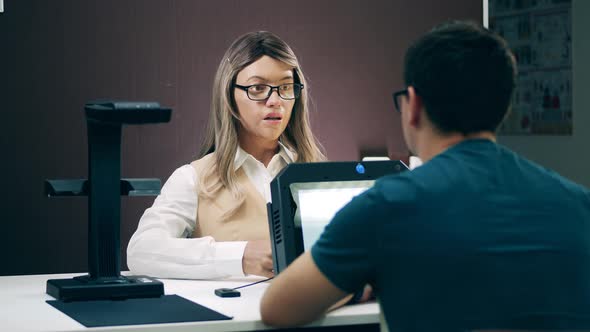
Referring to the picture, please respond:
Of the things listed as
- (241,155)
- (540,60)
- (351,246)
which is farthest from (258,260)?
(540,60)

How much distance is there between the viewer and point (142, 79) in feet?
11.1

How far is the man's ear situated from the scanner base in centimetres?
88

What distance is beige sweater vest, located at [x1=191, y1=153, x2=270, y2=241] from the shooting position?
9.24ft

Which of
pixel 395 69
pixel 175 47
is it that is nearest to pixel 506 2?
pixel 395 69

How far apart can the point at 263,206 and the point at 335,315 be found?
963 mm

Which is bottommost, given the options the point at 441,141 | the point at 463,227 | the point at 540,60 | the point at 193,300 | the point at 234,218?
the point at 193,300

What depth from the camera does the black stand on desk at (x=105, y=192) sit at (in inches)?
86.0

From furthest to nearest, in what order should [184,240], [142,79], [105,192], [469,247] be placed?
[142,79]
[184,240]
[105,192]
[469,247]

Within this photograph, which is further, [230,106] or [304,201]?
[230,106]

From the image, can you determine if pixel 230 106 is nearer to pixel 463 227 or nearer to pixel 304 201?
pixel 304 201

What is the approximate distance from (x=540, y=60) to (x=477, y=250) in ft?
16.5

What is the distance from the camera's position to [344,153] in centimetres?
371

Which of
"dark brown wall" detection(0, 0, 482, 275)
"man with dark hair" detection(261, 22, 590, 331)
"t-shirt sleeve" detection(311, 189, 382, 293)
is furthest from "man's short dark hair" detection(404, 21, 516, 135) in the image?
"dark brown wall" detection(0, 0, 482, 275)

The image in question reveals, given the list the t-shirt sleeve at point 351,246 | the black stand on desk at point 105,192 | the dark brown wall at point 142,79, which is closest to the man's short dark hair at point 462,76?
the t-shirt sleeve at point 351,246
